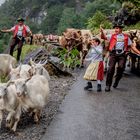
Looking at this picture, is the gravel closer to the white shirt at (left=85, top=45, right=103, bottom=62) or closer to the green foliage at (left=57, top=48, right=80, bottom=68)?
the white shirt at (left=85, top=45, right=103, bottom=62)

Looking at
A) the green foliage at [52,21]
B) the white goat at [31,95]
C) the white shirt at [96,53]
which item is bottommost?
the green foliage at [52,21]

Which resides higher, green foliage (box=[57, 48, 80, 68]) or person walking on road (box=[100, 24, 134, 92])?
person walking on road (box=[100, 24, 134, 92])

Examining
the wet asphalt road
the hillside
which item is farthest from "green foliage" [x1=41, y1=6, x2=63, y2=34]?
the wet asphalt road

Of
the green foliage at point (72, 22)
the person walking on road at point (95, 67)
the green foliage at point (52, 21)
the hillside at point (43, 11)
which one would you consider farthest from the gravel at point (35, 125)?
the green foliage at point (52, 21)

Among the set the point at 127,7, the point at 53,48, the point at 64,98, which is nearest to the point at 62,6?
the point at 127,7

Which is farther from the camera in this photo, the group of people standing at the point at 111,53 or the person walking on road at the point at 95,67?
the person walking on road at the point at 95,67

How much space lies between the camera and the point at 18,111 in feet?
38.8

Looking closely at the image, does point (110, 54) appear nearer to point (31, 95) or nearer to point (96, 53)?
point (96, 53)

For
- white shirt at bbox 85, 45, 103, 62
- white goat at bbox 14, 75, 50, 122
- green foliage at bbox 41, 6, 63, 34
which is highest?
white shirt at bbox 85, 45, 103, 62

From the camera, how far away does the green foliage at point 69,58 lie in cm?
2411

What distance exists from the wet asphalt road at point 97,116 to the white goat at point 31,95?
53cm

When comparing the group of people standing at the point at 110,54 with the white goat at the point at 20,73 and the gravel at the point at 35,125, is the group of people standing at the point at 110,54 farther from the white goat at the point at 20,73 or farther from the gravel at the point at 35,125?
the white goat at the point at 20,73

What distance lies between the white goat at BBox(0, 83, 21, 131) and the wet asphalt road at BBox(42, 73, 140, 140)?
767mm

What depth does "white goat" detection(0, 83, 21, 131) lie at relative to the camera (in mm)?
11587
